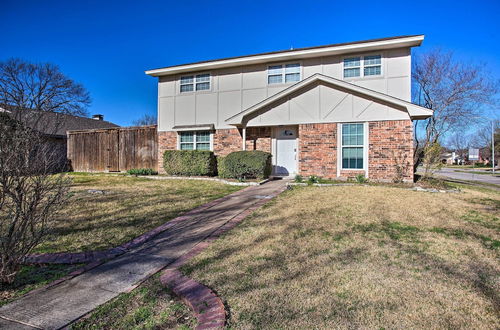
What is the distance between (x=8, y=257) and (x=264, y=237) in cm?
328

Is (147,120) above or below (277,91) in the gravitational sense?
above

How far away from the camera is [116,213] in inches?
241

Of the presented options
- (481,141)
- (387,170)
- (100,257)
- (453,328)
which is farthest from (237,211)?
(481,141)

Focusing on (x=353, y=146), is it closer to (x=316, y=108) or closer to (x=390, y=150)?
(x=390, y=150)

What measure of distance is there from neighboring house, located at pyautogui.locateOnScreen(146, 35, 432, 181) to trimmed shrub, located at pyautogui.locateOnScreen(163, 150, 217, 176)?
0.96 m

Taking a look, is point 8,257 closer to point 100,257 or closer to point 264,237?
point 100,257

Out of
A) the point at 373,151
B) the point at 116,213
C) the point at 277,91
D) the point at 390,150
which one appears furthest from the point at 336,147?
the point at 116,213

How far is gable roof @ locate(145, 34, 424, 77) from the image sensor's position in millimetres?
10711

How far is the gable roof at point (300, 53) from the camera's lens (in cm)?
1071

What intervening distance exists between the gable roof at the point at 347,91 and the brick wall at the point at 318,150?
5.14 feet

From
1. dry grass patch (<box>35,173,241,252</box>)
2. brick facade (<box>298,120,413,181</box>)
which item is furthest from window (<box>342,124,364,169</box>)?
dry grass patch (<box>35,173,241,252</box>)

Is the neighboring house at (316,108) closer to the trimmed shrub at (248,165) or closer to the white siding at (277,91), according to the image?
the white siding at (277,91)

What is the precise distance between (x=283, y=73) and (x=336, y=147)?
441 cm

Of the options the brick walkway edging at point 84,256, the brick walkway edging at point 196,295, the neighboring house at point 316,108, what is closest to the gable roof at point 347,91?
the neighboring house at point 316,108
